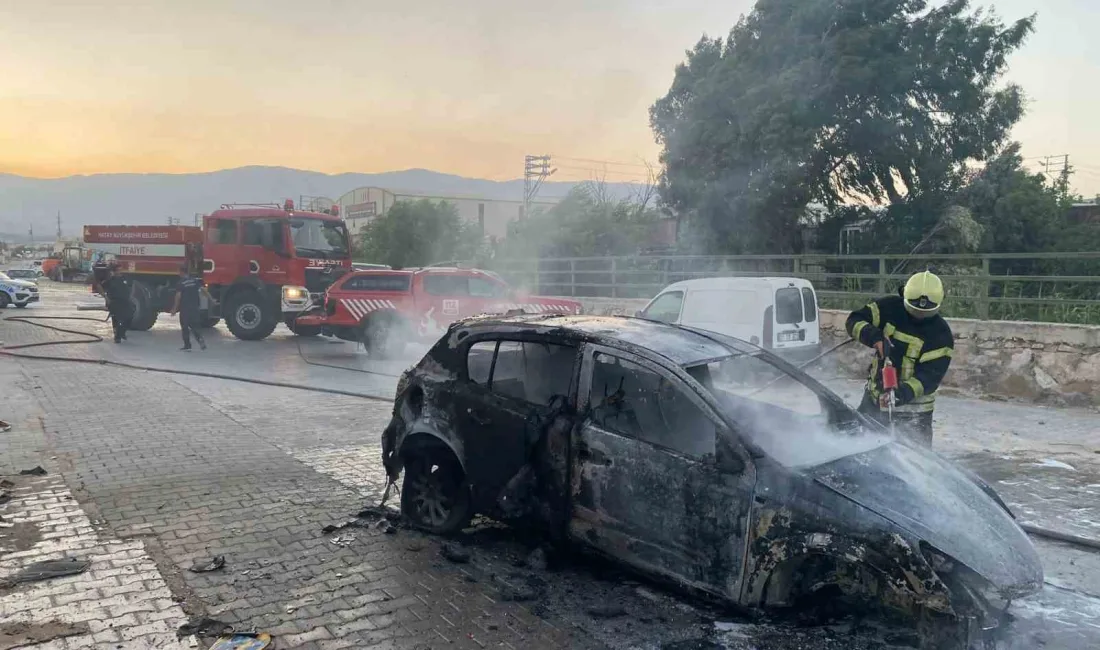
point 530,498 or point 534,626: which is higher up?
point 530,498

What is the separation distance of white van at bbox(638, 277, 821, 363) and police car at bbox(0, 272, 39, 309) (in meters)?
26.7

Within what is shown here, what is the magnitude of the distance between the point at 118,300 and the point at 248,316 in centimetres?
266

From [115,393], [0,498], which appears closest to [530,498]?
[0,498]

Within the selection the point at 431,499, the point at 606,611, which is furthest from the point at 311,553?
the point at 606,611

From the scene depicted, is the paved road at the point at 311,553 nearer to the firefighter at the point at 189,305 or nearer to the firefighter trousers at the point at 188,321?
the firefighter at the point at 189,305

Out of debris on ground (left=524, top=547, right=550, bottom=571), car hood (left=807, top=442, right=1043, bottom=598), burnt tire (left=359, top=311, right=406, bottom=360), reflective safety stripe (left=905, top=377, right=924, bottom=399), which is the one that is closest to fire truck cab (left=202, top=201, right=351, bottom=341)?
burnt tire (left=359, top=311, right=406, bottom=360)

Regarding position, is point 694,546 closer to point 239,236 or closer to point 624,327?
point 624,327

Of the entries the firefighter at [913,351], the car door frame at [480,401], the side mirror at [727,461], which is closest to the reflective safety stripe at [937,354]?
the firefighter at [913,351]

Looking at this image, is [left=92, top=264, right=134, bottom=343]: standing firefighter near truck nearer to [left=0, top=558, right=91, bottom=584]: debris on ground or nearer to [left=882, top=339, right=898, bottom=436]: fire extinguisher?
[left=0, top=558, right=91, bottom=584]: debris on ground

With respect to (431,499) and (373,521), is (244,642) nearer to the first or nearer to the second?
(431,499)

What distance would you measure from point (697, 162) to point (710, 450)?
17006 millimetres

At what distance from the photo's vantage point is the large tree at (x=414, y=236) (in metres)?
36.5

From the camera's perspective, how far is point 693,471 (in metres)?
3.75

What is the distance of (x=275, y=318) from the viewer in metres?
17.7
